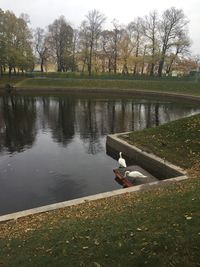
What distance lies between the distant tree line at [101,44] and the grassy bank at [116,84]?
22.9 ft

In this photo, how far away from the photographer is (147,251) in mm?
5953

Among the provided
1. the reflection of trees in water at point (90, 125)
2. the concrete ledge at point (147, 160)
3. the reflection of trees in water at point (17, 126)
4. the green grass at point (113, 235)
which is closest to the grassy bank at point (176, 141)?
the concrete ledge at point (147, 160)

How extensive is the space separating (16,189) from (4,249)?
285 inches

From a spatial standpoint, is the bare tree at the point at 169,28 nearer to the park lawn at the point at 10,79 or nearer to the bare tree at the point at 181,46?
the bare tree at the point at 181,46

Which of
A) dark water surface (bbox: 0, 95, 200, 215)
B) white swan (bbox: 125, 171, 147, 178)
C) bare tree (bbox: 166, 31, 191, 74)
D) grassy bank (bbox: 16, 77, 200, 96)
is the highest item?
bare tree (bbox: 166, 31, 191, 74)

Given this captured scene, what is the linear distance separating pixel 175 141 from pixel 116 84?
4988 cm

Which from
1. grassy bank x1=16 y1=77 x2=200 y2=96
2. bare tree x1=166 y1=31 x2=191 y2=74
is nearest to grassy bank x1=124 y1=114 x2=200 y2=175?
grassy bank x1=16 y1=77 x2=200 y2=96

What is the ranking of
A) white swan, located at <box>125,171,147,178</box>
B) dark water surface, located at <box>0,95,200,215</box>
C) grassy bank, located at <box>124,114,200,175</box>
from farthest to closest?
grassy bank, located at <box>124,114,200,175</box> → dark water surface, located at <box>0,95,200,215</box> → white swan, located at <box>125,171,147,178</box>

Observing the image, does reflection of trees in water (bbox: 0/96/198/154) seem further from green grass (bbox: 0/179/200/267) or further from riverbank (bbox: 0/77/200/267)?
green grass (bbox: 0/179/200/267)

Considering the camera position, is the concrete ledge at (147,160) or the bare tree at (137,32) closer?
the concrete ledge at (147,160)

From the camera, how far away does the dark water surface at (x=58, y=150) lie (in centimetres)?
1421

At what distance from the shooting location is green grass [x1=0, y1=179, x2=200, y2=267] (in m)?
5.89

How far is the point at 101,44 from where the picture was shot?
3095 inches

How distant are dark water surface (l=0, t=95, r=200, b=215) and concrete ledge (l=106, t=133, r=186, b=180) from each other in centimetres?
102
